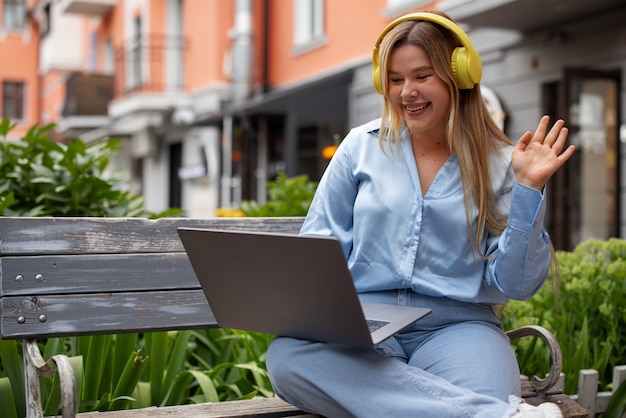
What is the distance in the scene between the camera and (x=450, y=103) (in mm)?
2287

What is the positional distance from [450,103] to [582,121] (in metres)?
5.86

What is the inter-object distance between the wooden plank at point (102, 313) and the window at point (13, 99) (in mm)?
30380

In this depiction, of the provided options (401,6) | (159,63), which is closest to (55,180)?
(401,6)

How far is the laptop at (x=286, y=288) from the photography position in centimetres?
179

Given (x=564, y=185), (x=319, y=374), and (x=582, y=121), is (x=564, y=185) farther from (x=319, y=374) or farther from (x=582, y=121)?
(x=319, y=374)

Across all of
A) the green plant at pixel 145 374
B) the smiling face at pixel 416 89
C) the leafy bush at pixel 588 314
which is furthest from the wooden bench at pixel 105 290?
the smiling face at pixel 416 89

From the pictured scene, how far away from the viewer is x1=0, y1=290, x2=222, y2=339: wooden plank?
2334 mm

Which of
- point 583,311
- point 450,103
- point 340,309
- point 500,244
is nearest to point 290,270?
point 340,309

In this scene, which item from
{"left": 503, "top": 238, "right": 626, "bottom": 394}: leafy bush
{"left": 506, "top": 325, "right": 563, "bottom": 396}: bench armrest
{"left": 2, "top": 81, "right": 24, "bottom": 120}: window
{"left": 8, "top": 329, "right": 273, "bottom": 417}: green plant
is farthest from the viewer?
{"left": 2, "top": 81, "right": 24, "bottom": 120}: window

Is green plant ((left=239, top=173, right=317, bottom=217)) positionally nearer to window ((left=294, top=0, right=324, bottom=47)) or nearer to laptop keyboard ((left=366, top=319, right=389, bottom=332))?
laptop keyboard ((left=366, top=319, right=389, bottom=332))

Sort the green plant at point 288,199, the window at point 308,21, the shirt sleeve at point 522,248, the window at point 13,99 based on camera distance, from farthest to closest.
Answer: the window at point 13,99
the window at point 308,21
the green plant at point 288,199
the shirt sleeve at point 522,248

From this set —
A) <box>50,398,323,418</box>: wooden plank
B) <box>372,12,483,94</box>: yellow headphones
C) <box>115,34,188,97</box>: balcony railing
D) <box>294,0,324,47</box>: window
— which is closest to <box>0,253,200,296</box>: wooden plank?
<box>50,398,323,418</box>: wooden plank

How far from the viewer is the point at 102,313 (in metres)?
2.47

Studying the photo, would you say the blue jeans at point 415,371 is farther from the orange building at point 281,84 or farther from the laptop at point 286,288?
the orange building at point 281,84
